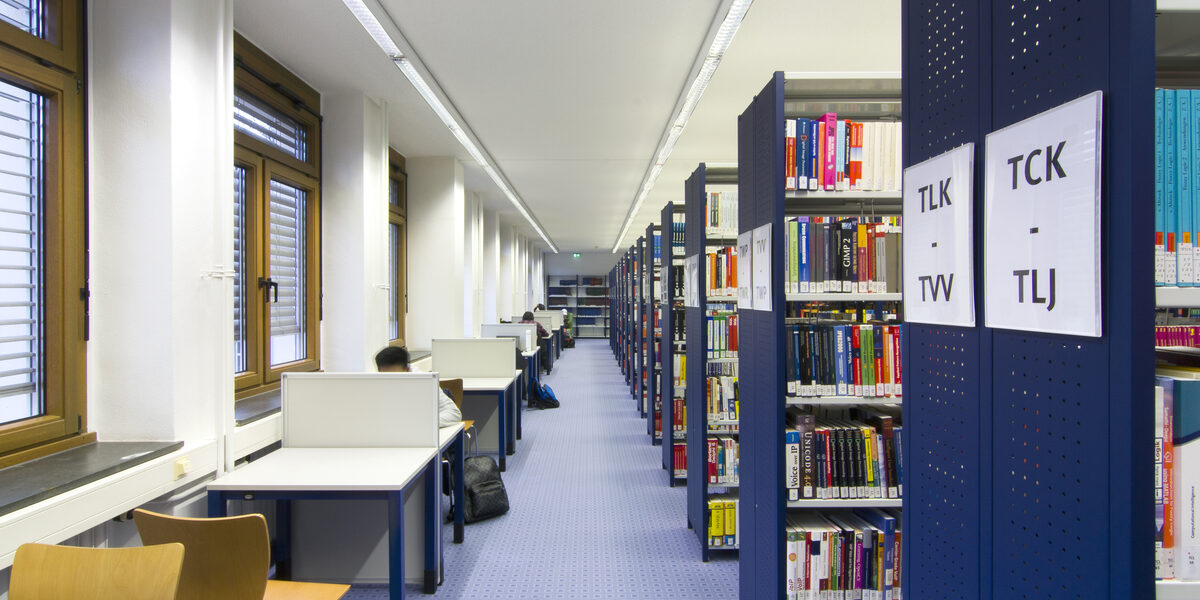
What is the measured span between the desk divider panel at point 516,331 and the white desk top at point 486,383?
247cm

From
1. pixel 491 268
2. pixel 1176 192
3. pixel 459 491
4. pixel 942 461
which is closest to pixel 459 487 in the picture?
pixel 459 491

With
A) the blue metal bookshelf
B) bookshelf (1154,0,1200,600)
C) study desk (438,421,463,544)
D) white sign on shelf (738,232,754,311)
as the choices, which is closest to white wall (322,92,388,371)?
study desk (438,421,463,544)

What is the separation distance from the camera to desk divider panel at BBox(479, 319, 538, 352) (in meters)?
8.31

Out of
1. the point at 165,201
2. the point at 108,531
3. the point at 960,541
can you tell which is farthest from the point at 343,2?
the point at 960,541

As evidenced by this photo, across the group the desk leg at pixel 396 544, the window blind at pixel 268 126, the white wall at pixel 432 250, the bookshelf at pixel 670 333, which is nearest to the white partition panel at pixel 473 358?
the white wall at pixel 432 250

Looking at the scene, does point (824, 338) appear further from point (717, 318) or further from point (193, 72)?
point (193, 72)

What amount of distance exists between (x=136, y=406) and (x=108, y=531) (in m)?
0.55

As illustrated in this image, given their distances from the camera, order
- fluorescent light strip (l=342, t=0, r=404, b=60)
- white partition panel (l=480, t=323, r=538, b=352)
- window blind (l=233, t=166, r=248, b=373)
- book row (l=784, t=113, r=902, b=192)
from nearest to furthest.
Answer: book row (l=784, t=113, r=902, b=192), fluorescent light strip (l=342, t=0, r=404, b=60), window blind (l=233, t=166, r=248, b=373), white partition panel (l=480, t=323, r=538, b=352)

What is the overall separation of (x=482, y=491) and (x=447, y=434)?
89 centimetres

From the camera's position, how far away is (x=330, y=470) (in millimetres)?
2662

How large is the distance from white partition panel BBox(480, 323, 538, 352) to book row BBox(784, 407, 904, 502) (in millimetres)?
5978

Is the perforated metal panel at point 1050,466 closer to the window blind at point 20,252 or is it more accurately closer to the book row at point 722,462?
the book row at point 722,462

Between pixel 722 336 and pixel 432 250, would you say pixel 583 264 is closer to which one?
pixel 432 250

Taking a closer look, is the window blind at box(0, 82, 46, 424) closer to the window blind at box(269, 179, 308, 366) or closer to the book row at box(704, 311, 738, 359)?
the window blind at box(269, 179, 308, 366)
